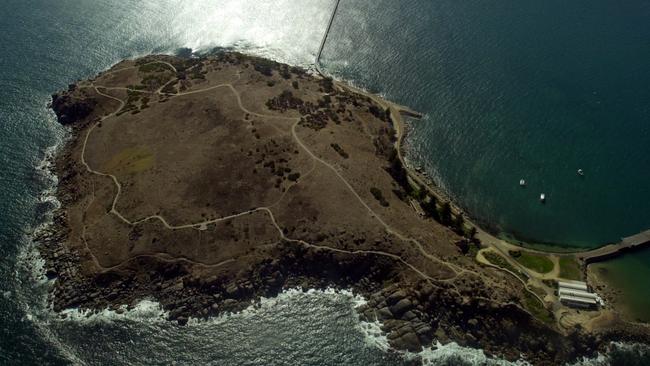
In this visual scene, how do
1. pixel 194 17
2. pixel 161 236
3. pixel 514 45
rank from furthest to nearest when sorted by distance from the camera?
pixel 194 17
pixel 514 45
pixel 161 236

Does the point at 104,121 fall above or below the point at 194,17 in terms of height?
below

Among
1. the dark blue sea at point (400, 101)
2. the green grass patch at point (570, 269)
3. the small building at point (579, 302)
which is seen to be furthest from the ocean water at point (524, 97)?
the small building at point (579, 302)

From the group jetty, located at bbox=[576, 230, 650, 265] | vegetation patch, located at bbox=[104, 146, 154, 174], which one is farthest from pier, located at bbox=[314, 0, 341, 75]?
jetty, located at bbox=[576, 230, 650, 265]

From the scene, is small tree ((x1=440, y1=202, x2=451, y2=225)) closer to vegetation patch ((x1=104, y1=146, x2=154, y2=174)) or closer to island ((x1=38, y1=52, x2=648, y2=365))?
island ((x1=38, y1=52, x2=648, y2=365))

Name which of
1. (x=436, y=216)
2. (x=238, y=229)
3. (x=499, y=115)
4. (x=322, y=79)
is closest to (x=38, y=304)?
(x=238, y=229)

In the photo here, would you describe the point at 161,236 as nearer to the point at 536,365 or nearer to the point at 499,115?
the point at 536,365

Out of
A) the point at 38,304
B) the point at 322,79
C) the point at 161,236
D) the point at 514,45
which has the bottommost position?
the point at 38,304
